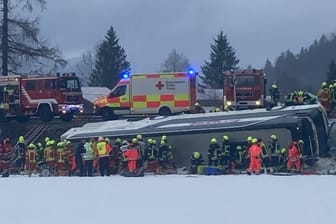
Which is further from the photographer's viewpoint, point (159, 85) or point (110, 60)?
point (110, 60)

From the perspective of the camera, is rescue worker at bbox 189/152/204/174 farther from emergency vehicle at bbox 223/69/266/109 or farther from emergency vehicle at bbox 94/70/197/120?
emergency vehicle at bbox 223/69/266/109

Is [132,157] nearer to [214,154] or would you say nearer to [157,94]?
[214,154]

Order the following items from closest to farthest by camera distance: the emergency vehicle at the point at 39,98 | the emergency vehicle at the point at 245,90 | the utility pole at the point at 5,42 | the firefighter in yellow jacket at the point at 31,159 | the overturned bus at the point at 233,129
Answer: the overturned bus at the point at 233,129 < the firefighter in yellow jacket at the point at 31,159 < the emergency vehicle at the point at 39,98 < the emergency vehicle at the point at 245,90 < the utility pole at the point at 5,42

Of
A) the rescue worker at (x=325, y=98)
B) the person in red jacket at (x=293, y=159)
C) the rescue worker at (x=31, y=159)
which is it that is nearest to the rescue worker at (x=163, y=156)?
the person in red jacket at (x=293, y=159)

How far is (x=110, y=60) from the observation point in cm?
8300

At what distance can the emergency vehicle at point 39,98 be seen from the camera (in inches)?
1502

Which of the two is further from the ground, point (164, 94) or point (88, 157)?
point (164, 94)

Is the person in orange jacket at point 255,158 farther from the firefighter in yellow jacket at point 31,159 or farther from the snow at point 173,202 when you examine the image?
the firefighter in yellow jacket at point 31,159

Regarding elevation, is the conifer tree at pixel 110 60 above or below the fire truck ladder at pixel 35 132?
above

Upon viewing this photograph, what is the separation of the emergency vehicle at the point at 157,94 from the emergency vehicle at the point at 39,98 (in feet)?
6.17

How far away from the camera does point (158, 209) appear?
13500 millimetres

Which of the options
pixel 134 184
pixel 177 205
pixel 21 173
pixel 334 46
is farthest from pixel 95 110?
pixel 334 46

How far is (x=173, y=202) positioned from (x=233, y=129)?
48.1 ft

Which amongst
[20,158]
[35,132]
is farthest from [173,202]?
[35,132]
